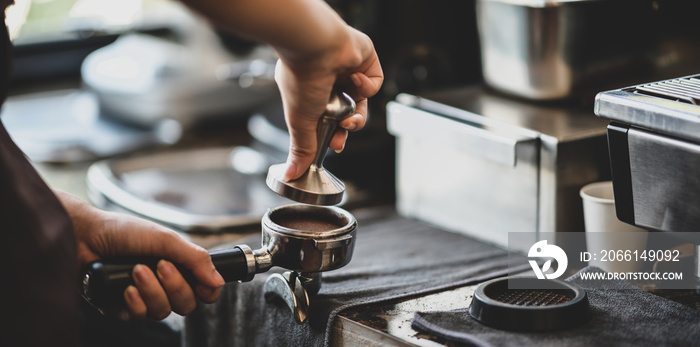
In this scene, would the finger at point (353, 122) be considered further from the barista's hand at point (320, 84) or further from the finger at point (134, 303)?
the finger at point (134, 303)

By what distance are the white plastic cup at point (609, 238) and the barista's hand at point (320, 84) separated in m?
0.40

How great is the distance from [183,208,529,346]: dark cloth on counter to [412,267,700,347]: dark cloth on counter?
0.14 metres

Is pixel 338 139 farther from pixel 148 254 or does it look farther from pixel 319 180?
pixel 148 254

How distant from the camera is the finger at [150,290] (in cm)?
116

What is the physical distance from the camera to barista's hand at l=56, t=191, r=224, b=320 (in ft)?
3.85

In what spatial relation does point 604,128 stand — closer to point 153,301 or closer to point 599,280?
point 599,280

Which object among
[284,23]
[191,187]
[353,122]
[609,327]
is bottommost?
[191,187]

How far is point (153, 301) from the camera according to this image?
1180 mm

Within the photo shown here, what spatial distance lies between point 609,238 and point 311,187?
497 millimetres

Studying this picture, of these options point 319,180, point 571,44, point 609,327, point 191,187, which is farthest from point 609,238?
point 191,187

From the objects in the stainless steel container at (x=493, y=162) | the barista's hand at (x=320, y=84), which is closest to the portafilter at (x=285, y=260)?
the barista's hand at (x=320, y=84)

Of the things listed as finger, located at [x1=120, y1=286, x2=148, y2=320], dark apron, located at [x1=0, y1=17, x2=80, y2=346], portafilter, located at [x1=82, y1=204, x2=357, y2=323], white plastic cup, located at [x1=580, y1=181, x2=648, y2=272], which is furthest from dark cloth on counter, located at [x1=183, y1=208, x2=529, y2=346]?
dark apron, located at [x1=0, y1=17, x2=80, y2=346]

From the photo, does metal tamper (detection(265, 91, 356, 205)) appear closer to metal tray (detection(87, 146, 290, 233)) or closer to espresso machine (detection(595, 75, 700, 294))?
espresso machine (detection(595, 75, 700, 294))

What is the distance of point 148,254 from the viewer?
1.21 metres
